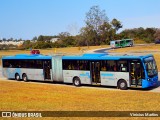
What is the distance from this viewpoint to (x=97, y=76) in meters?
26.4

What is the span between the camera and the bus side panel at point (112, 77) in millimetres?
24391

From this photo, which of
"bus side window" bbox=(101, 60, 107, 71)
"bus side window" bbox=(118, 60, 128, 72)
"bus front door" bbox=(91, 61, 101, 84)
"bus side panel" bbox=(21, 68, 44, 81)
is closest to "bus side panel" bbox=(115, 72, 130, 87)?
"bus side window" bbox=(118, 60, 128, 72)

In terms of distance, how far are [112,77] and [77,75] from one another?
3615 mm

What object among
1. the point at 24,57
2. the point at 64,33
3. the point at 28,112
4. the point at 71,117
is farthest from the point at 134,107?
the point at 64,33

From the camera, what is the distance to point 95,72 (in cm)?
2642

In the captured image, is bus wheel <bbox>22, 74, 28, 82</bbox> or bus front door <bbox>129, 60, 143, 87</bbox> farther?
bus wheel <bbox>22, 74, 28, 82</bbox>

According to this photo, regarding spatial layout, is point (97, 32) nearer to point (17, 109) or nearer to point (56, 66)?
point (56, 66)

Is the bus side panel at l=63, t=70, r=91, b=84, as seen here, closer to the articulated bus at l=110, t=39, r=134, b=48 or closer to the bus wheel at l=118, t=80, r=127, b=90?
the bus wheel at l=118, t=80, r=127, b=90

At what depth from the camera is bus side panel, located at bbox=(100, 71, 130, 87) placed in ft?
80.0

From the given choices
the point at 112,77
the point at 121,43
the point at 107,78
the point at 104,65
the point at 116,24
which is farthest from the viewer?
the point at 116,24

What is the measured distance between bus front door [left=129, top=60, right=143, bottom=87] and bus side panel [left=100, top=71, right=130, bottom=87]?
1.28 feet

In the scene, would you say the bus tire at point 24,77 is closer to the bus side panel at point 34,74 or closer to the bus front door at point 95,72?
the bus side panel at point 34,74

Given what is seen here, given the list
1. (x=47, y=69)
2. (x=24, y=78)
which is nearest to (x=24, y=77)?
(x=24, y=78)

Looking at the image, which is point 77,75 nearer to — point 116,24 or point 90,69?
point 90,69
